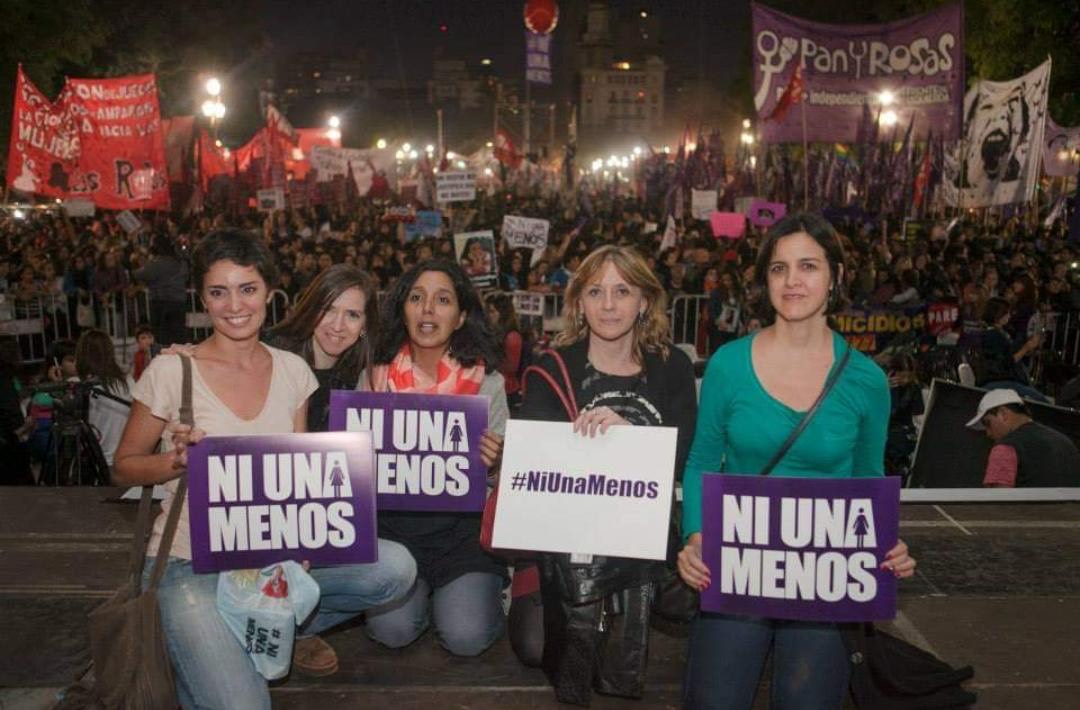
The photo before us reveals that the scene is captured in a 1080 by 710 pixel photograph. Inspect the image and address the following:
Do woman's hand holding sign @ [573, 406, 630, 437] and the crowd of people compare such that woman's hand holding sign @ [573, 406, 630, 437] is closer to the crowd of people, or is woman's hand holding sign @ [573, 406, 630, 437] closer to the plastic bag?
the crowd of people

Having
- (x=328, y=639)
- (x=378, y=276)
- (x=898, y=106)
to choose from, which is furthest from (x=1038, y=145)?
(x=328, y=639)

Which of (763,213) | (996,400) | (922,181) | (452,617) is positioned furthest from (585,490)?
(922,181)

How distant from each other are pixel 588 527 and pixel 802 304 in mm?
1163

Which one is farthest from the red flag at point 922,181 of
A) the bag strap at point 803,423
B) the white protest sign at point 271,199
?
the bag strap at point 803,423

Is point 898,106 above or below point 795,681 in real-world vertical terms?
above

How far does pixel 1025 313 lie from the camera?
39.2 feet

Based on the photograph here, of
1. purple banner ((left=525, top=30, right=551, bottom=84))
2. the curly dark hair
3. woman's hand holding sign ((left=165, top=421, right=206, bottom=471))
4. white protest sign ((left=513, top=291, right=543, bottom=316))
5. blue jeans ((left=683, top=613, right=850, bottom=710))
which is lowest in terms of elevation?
blue jeans ((left=683, top=613, right=850, bottom=710))

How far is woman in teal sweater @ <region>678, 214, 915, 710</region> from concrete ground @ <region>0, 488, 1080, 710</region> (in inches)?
27.5

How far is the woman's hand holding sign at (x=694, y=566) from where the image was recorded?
3393mm

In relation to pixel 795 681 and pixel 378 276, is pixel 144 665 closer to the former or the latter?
pixel 795 681

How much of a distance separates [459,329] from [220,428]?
1371mm

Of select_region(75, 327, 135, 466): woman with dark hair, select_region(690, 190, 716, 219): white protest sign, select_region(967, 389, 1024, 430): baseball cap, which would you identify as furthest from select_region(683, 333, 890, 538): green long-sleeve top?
select_region(690, 190, 716, 219): white protest sign

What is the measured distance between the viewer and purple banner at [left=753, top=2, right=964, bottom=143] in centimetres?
1448

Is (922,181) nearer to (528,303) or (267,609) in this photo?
(528,303)
